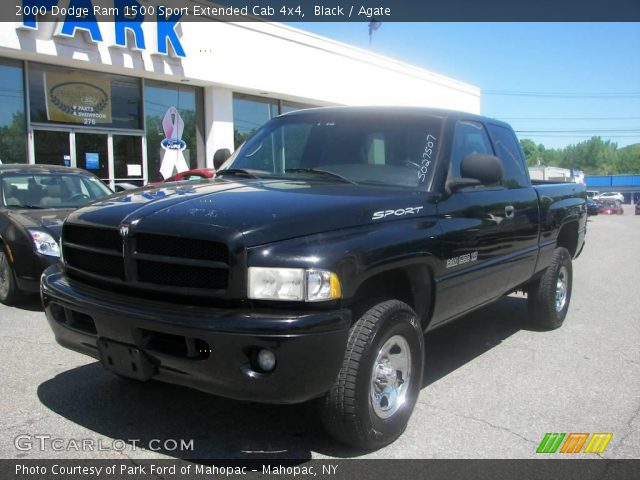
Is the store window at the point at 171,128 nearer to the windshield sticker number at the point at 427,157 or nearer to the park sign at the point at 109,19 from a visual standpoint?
the park sign at the point at 109,19

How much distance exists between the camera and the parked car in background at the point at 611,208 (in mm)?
46094

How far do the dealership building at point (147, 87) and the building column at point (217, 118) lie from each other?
27 millimetres

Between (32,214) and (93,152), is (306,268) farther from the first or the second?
(93,152)

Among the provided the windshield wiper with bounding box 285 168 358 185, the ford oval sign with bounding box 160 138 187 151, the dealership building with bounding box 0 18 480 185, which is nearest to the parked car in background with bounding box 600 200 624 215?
the dealership building with bounding box 0 18 480 185

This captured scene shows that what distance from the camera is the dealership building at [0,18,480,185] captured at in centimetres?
1238

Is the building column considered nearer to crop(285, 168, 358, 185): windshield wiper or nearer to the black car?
the black car

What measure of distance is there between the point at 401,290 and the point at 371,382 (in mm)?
728

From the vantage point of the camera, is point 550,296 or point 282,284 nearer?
point 282,284

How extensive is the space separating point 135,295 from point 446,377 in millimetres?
2504

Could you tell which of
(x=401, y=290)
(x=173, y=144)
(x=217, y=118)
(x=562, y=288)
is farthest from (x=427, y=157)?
(x=217, y=118)

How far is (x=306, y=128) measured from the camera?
4504 millimetres

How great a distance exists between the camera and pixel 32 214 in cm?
679

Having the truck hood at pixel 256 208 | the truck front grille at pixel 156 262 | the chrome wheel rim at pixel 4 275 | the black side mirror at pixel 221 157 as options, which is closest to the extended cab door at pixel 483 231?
the truck hood at pixel 256 208

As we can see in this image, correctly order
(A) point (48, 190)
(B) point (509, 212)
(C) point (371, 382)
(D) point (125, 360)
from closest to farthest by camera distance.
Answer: (D) point (125, 360) < (C) point (371, 382) < (B) point (509, 212) < (A) point (48, 190)
